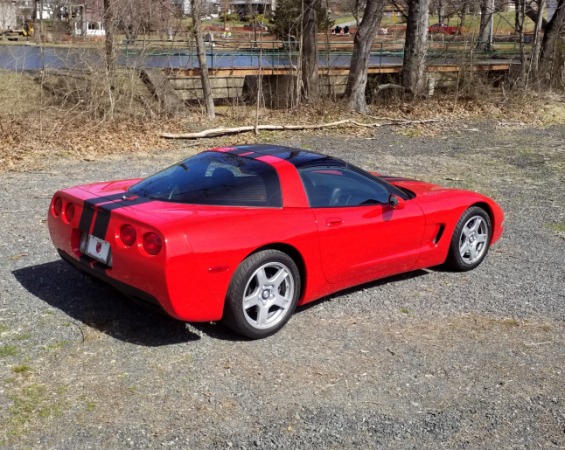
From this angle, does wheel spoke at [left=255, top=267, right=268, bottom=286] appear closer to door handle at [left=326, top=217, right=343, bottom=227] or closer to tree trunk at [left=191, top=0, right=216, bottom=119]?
door handle at [left=326, top=217, right=343, bottom=227]

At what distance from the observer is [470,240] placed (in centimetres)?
684

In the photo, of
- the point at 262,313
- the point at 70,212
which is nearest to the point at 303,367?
the point at 262,313

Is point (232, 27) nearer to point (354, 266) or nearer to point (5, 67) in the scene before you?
point (5, 67)

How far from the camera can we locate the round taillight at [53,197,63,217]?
5516 mm

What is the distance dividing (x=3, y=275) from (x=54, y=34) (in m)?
10.4

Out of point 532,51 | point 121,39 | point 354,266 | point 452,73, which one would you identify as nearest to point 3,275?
point 354,266

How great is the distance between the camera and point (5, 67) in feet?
51.4

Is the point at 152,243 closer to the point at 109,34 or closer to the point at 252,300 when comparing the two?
the point at 252,300

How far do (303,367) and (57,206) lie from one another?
7.58 ft

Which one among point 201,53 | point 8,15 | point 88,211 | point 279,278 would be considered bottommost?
point 279,278

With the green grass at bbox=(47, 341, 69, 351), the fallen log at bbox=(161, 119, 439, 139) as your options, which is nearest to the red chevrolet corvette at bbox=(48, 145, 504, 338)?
the green grass at bbox=(47, 341, 69, 351)

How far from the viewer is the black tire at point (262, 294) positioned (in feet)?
16.0

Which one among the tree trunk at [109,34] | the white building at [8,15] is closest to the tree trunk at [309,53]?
the tree trunk at [109,34]

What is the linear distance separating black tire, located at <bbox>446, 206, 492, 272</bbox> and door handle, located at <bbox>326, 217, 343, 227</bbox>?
156 centimetres
